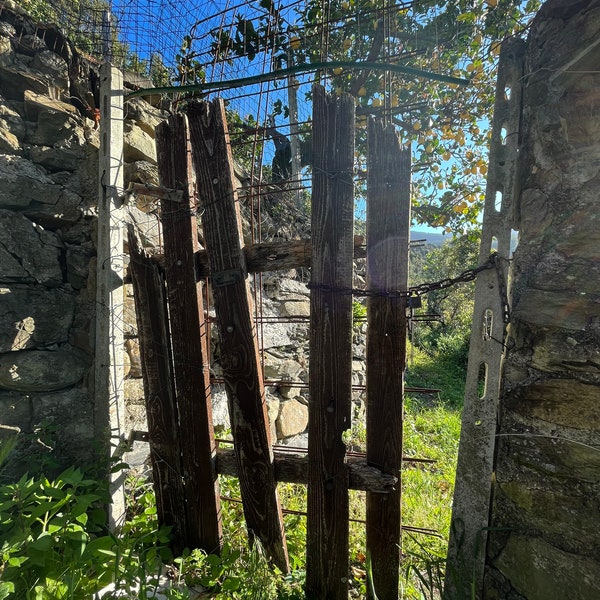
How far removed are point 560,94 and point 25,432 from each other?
3030 millimetres

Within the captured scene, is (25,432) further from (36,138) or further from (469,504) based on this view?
(469,504)

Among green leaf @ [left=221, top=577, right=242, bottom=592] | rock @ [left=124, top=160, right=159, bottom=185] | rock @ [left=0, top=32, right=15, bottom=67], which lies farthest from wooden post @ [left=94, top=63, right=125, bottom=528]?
green leaf @ [left=221, top=577, right=242, bottom=592]

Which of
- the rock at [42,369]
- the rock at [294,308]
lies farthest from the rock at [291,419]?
the rock at [42,369]

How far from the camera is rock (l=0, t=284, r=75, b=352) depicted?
1.95 metres

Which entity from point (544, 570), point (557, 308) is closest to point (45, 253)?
point (557, 308)

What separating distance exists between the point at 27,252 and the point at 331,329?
187cm

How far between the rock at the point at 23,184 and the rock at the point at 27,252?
0.09 m

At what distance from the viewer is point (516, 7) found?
2887 mm

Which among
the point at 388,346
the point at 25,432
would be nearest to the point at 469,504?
the point at 388,346

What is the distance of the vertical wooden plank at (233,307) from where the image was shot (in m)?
1.75

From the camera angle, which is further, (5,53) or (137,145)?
(137,145)

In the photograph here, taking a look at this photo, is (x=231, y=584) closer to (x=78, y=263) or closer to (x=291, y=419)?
(x=291, y=419)

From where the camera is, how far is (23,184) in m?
2.04

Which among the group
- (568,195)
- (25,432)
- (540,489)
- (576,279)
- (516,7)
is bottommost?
(25,432)
